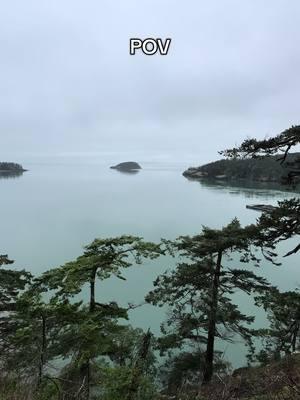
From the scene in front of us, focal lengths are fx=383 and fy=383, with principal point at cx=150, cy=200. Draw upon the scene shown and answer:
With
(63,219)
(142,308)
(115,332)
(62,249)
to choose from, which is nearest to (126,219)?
(63,219)

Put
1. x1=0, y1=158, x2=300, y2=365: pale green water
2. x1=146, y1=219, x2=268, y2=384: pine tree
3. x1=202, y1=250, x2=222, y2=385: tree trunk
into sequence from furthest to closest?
1. x1=0, y1=158, x2=300, y2=365: pale green water
2. x1=146, y1=219, x2=268, y2=384: pine tree
3. x1=202, y1=250, x2=222, y2=385: tree trunk

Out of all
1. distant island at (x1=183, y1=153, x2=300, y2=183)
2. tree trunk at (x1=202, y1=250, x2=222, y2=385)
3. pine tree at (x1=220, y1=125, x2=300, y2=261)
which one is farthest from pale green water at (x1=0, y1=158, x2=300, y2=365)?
distant island at (x1=183, y1=153, x2=300, y2=183)

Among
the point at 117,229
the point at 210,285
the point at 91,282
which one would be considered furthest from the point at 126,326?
the point at 117,229

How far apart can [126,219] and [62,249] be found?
823 inches

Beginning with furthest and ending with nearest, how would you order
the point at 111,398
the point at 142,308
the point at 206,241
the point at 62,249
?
the point at 62,249
the point at 142,308
the point at 206,241
the point at 111,398

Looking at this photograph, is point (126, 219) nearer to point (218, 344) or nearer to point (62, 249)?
point (62, 249)

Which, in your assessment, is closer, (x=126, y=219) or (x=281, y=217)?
(x=281, y=217)

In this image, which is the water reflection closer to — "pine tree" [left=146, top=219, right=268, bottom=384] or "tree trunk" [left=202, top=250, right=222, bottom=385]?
"pine tree" [left=146, top=219, right=268, bottom=384]

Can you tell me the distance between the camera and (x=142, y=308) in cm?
2355

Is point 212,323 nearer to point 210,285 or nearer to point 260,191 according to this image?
point 210,285

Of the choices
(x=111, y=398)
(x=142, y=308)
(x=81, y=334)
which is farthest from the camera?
(x=142, y=308)

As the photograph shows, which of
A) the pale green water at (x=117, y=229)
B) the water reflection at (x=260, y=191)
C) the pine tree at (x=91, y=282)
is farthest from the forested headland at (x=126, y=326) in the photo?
the water reflection at (x=260, y=191)

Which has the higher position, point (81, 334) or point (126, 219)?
point (81, 334)

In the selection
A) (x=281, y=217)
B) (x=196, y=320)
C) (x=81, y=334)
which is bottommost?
(x=196, y=320)
